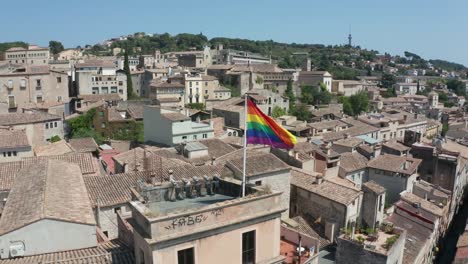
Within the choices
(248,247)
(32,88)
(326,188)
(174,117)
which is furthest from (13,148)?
(32,88)

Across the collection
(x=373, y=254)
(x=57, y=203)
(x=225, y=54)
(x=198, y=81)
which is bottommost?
(x=373, y=254)

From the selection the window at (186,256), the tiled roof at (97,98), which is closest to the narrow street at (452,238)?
the window at (186,256)

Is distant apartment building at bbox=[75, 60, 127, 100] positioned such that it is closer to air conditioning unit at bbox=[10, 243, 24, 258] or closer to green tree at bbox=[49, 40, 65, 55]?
air conditioning unit at bbox=[10, 243, 24, 258]

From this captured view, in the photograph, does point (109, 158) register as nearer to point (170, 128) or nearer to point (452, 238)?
point (170, 128)

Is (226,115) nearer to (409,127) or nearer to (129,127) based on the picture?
Answer: (129,127)

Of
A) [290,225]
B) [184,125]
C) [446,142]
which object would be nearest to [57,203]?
[290,225]

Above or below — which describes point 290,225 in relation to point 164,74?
below
